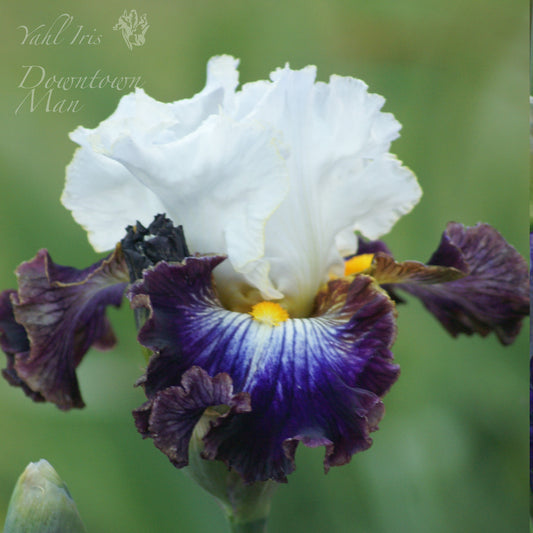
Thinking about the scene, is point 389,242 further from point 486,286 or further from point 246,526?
point 246,526

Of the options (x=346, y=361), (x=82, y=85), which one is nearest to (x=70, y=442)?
(x=82, y=85)

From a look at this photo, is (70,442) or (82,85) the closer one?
(82,85)

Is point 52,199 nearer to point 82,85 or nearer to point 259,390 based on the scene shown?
point 82,85

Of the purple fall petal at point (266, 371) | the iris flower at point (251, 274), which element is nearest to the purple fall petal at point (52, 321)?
the iris flower at point (251, 274)

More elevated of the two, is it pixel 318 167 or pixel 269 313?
pixel 318 167

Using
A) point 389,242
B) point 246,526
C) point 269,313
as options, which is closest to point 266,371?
point 269,313

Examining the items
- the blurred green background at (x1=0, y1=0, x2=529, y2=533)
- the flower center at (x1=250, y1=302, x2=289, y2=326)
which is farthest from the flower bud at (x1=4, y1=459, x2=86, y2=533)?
the blurred green background at (x1=0, y1=0, x2=529, y2=533)

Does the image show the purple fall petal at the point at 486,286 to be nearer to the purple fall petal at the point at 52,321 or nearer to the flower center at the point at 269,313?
the flower center at the point at 269,313
